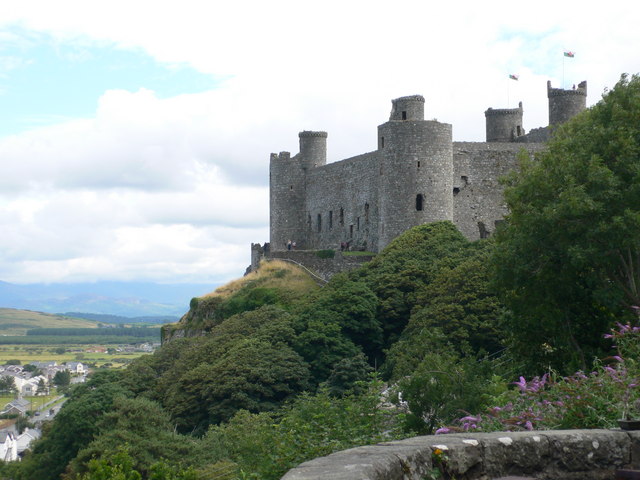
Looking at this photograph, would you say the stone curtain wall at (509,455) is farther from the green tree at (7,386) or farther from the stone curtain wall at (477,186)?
the green tree at (7,386)

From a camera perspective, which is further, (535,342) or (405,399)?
(535,342)

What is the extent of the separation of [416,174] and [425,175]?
0.43m

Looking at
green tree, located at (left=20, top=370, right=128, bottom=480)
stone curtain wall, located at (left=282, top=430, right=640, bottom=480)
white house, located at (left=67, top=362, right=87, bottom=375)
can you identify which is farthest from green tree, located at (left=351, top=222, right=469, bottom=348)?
white house, located at (left=67, top=362, right=87, bottom=375)

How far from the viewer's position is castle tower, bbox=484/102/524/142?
5262 centimetres

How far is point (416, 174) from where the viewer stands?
45.1 metres

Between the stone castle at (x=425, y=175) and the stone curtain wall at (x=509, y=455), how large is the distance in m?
37.9

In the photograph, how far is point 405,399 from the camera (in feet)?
47.5

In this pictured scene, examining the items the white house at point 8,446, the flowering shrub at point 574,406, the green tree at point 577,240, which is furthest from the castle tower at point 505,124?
the white house at point 8,446

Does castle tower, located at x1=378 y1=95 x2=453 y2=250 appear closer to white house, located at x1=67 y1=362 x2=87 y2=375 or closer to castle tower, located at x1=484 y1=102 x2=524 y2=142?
castle tower, located at x1=484 y1=102 x2=524 y2=142

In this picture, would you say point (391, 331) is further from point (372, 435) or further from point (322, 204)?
point (372, 435)

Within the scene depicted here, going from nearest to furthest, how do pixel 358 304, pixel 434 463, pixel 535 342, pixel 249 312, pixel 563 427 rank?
pixel 434 463 → pixel 563 427 → pixel 535 342 → pixel 358 304 → pixel 249 312

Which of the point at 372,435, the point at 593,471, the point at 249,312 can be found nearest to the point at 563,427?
the point at 593,471

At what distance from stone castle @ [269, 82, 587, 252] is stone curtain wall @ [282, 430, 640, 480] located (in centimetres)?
3786

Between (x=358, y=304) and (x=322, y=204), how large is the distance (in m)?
17.9
